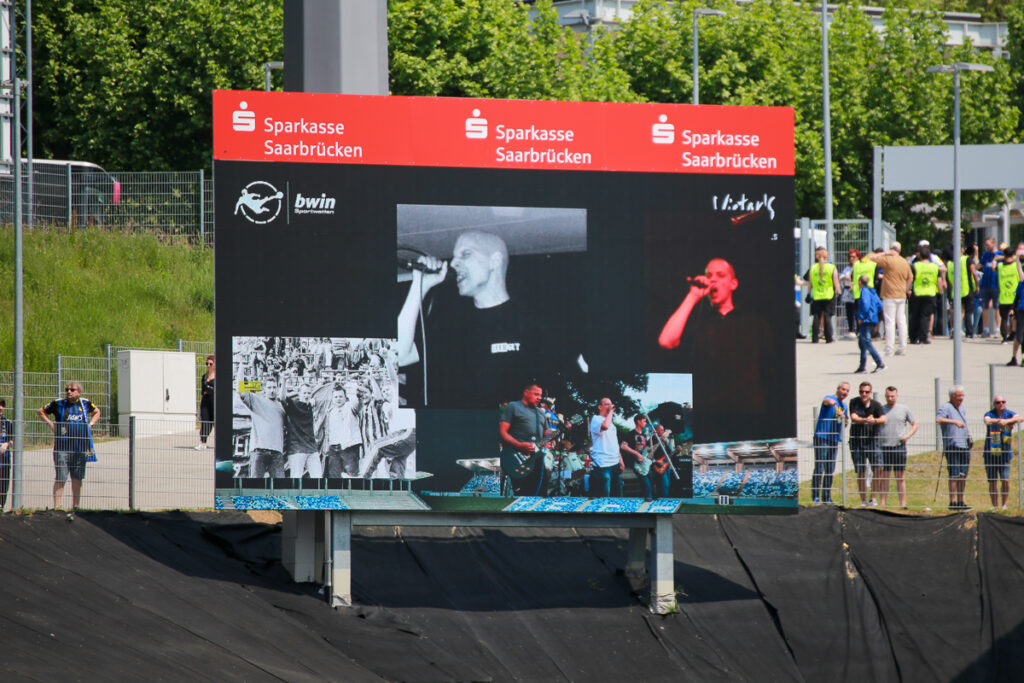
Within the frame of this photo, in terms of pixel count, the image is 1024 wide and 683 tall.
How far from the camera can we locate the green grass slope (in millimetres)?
24781

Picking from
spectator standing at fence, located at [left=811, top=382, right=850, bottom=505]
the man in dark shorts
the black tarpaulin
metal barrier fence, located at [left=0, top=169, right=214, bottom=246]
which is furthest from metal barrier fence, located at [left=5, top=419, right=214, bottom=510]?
metal barrier fence, located at [left=0, top=169, right=214, bottom=246]

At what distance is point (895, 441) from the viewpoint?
1630cm

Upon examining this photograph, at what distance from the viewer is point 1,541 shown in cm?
1261

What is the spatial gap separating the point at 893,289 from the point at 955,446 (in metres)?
9.01

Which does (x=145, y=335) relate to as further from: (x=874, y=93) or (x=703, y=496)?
(x=874, y=93)

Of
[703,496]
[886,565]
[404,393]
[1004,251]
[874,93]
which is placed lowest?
[886,565]

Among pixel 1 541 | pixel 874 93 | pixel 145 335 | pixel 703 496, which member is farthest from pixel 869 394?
pixel 874 93

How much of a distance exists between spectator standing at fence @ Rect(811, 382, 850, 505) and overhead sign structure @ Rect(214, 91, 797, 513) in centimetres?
346

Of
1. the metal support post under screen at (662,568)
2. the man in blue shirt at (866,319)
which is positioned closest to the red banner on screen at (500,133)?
the metal support post under screen at (662,568)

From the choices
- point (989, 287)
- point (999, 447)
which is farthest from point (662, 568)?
point (989, 287)

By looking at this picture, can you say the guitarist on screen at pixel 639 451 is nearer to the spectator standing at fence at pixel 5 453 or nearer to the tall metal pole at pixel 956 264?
the spectator standing at fence at pixel 5 453

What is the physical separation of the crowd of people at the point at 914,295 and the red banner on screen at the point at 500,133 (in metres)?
11.4

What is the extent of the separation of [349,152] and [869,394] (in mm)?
7706

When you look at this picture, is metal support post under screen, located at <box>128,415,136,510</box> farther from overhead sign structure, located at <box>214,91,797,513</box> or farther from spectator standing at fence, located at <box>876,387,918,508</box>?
spectator standing at fence, located at <box>876,387,918,508</box>
